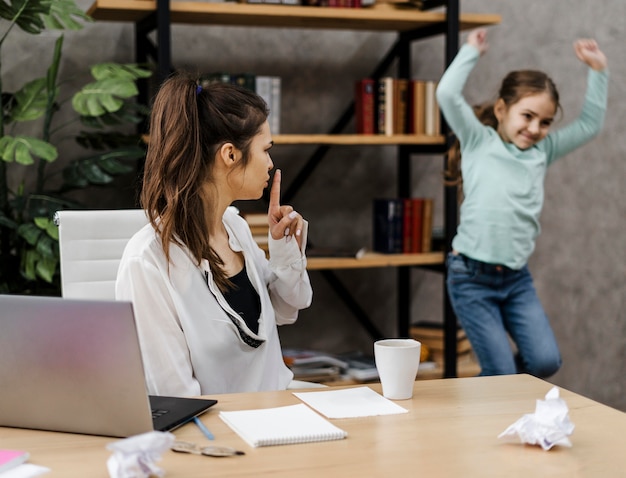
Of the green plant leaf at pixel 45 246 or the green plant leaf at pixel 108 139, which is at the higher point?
the green plant leaf at pixel 108 139

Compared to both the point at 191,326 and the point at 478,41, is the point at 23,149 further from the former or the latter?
the point at 478,41

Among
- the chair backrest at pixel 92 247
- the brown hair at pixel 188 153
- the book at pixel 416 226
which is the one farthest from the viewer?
the book at pixel 416 226

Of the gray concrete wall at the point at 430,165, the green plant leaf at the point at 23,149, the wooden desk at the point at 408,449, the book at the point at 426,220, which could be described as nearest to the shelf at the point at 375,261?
the book at the point at 426,220

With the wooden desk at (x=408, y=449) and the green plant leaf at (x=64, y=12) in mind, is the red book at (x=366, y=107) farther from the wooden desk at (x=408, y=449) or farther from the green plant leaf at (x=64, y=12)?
the wooden desk at (x=408, y=449)

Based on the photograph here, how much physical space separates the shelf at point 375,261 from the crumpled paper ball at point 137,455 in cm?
214

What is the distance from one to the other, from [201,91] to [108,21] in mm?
1662

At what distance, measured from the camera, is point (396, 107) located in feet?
10.8

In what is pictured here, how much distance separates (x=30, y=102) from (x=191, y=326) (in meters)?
1.48

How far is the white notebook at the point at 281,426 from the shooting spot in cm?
115

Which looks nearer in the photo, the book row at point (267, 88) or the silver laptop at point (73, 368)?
the silver laptop at point (73, 368)

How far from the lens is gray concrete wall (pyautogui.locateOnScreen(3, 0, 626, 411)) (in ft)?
11.4

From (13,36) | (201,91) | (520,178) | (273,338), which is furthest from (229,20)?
(273,338)

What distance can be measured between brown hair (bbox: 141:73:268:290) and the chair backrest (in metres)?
0.20

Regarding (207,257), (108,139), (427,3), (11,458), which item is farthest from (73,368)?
(427,3)
